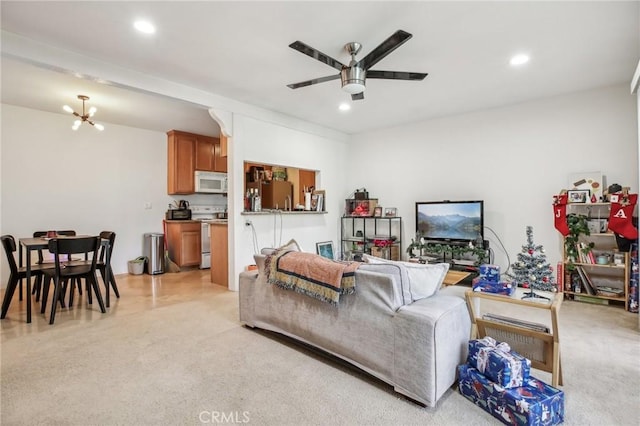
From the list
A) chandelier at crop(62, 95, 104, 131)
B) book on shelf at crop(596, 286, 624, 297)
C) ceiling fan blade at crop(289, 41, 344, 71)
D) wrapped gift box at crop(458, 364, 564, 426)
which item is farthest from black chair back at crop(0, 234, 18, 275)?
book on shelf at crop(596, 286, 624, 297)

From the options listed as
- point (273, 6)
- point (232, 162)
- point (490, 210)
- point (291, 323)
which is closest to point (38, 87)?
point (232, 162)

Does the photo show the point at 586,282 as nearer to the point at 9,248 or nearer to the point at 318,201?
the point at 318,201

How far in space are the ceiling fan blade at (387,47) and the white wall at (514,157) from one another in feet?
9.54

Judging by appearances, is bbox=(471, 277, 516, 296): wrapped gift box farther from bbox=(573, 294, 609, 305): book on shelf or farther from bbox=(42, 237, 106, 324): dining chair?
bbox=(42, 237, 106, 324): dining chair

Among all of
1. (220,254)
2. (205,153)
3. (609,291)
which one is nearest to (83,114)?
(205,153)

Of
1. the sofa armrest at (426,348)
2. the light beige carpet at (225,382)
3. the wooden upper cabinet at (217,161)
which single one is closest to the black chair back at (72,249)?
the light beige carpet at (225,382)

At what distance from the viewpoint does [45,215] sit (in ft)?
15.5

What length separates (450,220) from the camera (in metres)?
4.76

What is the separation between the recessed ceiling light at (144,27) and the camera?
2.47 meters

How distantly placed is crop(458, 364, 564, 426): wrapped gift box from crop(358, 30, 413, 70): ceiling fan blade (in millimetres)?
2138

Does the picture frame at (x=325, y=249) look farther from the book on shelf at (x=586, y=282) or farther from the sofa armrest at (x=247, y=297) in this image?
the book on shelf at (x=586, y=282)

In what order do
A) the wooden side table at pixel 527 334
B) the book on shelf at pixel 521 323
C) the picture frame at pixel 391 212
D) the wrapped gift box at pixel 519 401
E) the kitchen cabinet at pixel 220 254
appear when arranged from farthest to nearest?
the picture frame at pixel 391 212 < the kitchen cabinet at pixel 220 254 < the book on shelf at pixel 521 323 < the wooden side table at pixel 527 334 < the wrapped gift box at pixel 519 401

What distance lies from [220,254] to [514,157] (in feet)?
14.6

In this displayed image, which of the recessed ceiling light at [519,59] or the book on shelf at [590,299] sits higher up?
the recessed ceiling light at [519,59]
